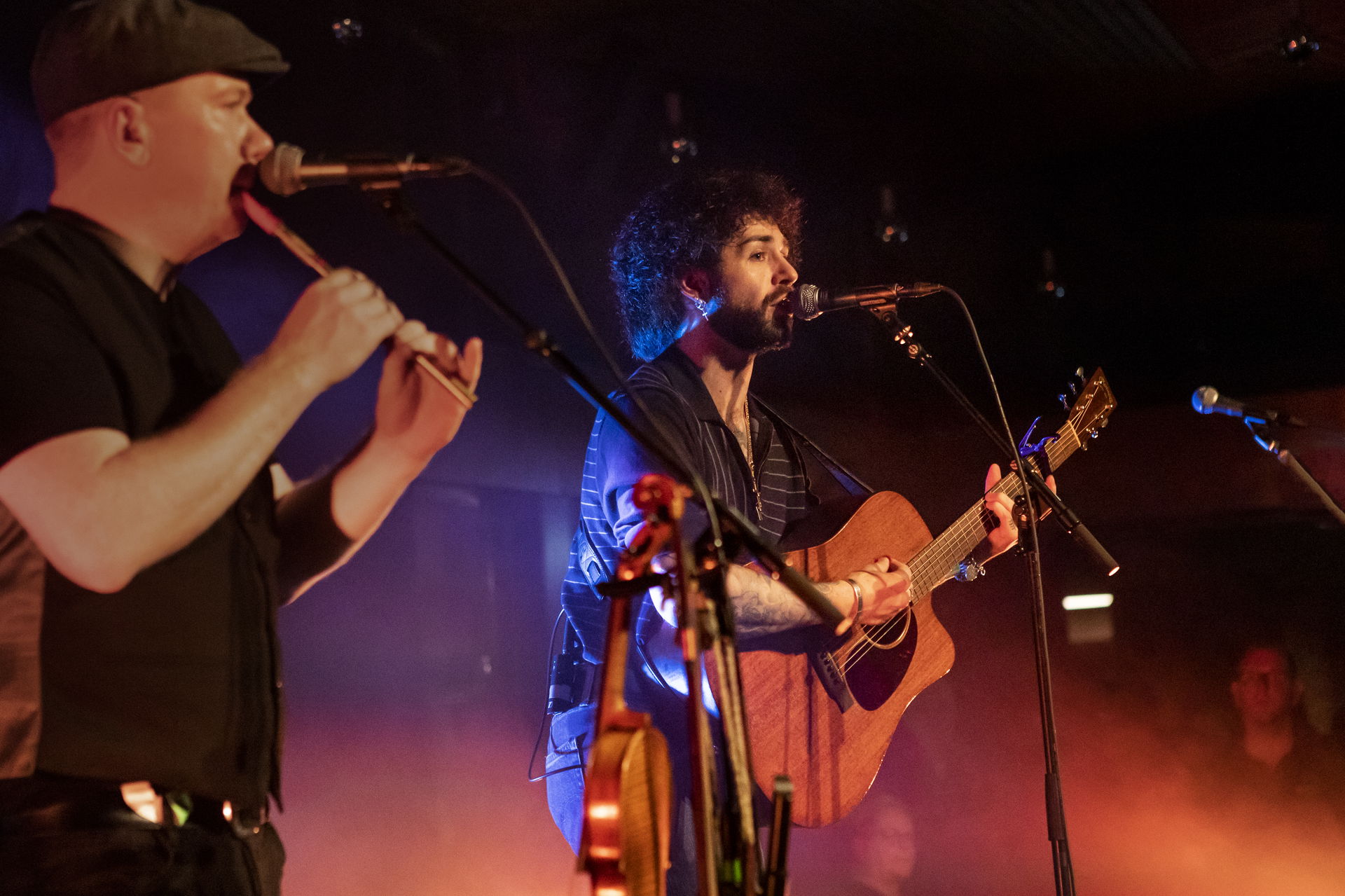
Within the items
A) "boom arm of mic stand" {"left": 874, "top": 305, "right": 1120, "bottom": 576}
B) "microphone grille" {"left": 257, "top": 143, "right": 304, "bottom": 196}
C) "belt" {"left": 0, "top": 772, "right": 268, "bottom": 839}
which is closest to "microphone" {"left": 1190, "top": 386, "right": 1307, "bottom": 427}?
"boom arm of mic stand" {"left": 874, "top": 305, "right": 1120, "bottom": 576}

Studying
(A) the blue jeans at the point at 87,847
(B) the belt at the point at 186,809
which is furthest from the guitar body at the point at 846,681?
(A) the blue jeans at the point at 87,847

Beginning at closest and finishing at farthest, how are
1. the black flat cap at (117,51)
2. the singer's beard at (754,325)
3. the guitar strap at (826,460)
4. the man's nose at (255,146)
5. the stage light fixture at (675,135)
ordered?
the black flat cap at (117,51) → the man's nose at (255,146) → the singer's beard at (754,325) → the guitar strap at (826,460) → the stage light fixture at (675,135)

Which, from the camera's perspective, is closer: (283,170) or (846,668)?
(283,170)

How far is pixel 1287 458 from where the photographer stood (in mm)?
3182

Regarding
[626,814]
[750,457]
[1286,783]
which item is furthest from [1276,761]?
[626,814]

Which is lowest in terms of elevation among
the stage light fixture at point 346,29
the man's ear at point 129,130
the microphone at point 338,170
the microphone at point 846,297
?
the microphone at point 338,170

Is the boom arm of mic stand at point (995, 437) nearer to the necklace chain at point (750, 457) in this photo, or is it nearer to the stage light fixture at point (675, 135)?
the necklace chain at point (750, 457)

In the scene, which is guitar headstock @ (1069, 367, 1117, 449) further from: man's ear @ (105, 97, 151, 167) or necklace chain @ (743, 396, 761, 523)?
man's ear @ (105, 97, 151, 167)

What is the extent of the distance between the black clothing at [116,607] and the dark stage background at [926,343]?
225cm

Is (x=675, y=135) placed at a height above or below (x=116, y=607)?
above

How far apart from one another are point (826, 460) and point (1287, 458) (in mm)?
1376

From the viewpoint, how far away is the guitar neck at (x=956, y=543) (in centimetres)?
318

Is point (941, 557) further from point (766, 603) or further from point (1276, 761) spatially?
point (1276, 761)

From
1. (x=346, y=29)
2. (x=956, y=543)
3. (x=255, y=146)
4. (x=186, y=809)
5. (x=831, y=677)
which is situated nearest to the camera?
(x=186, y=809)
